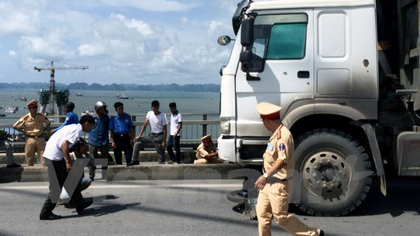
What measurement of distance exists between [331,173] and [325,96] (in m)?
0.96

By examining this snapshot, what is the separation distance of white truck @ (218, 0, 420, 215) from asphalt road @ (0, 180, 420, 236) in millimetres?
440

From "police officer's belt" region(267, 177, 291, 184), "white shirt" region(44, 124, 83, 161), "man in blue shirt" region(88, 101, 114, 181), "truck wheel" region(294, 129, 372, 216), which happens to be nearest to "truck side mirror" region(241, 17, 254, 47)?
"truck wheel" region(294, 129, 372, 216)

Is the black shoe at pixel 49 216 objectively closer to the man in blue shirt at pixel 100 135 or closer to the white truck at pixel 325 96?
the white truck at pixel 325 96

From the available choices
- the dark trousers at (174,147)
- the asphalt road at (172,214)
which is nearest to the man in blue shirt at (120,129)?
the dark trousers at (174,147)

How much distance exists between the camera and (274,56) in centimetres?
630

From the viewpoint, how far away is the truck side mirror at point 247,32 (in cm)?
606

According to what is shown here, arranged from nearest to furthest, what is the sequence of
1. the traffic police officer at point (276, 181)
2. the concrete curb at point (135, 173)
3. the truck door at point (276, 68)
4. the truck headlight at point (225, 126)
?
the traffic police officer at point (276, 181) → the truck door at point (276, 68) → the truck headlight at point (225, 126) → the concrete curb at point (135, 173)

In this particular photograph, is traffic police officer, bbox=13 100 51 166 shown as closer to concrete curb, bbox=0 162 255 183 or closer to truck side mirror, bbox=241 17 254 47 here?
concrete curb, bbox=0 162 255 183

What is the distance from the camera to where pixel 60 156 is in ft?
20.9

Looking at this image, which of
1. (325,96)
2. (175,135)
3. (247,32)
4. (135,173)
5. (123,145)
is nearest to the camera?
(247,32)

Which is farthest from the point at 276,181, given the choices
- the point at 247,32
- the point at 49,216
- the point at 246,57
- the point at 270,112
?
the point at 49,216

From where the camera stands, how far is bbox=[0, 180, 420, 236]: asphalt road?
5750 mm

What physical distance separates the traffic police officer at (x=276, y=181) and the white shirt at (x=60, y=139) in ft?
8.83

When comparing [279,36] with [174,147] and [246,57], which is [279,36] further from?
[174,147]
